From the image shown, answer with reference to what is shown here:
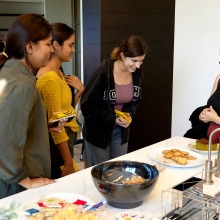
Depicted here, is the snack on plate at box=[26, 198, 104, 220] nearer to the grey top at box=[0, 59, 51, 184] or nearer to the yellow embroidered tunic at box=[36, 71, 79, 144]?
the grey top at box=[0, 59, 51, 184]

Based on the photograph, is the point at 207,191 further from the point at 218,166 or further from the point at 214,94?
the point at 214,94

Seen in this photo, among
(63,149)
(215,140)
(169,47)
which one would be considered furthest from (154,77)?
(63,149)

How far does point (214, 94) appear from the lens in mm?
2283

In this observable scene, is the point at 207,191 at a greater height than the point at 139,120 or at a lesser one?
greater

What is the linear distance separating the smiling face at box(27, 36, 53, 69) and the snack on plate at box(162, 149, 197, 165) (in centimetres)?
80

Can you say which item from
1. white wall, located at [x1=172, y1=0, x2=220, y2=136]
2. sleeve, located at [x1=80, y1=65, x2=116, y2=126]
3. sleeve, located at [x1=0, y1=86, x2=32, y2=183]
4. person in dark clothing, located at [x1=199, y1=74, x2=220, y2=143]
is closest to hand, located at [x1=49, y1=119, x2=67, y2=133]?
sleeve, located at [x1=0, y1=86, x2=32, y2=183]

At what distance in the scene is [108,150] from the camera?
2.52 meters

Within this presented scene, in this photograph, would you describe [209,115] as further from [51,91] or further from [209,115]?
[51,91]

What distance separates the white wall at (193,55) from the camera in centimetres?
317

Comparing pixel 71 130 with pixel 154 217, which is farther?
pixel 71 130

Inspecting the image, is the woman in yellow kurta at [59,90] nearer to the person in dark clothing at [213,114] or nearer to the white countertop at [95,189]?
the white countertop at [95,189]

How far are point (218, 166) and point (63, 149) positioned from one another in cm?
86

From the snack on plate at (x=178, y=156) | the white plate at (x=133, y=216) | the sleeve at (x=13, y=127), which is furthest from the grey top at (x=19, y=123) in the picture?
the snack on plate at (x=178, y=156)

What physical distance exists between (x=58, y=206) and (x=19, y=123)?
35 centimetres
